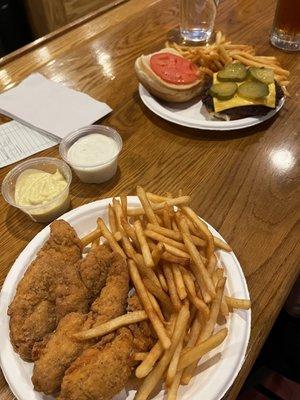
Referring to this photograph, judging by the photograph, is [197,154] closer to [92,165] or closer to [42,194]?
[92,165]

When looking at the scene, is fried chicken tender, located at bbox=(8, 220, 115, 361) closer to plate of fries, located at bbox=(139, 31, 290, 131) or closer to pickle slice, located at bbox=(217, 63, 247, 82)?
plate of fries, located at bbox=(139, 31, 290, 131)

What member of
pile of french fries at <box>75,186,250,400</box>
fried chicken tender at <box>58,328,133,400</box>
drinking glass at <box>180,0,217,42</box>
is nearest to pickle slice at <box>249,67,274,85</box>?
drinking glass at <box>180,0,217,42</box>

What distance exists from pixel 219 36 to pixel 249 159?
2.95 ft

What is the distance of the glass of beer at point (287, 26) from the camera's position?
2.15 m

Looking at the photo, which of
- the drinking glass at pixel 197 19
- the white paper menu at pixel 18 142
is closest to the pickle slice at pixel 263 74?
the drinking glass at pixel 197 19

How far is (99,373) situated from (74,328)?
5.8 inches

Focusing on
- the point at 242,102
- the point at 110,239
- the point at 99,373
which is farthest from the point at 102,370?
the point at 242,102

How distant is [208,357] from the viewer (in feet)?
3.51

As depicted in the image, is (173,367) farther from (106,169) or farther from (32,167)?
(32,167)

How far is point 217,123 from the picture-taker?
177 cm

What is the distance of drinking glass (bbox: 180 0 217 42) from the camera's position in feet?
7.45

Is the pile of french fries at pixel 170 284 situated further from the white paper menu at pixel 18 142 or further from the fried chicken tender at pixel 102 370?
the white paper menu at pixel 18 142

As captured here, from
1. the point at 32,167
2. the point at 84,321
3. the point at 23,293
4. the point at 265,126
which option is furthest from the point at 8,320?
the point at 265,126

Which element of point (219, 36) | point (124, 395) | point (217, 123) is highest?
point (219, 36)
